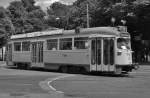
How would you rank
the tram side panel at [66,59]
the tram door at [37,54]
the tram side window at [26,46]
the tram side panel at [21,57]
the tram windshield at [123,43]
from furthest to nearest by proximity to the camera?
the tram side window at [26,46]
the tram side panel at [21,57]
the tram door at [37,54]
the tram side panel at [66,59]
the tram windshield at [123,43]

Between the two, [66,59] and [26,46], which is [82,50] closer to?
[66,59]

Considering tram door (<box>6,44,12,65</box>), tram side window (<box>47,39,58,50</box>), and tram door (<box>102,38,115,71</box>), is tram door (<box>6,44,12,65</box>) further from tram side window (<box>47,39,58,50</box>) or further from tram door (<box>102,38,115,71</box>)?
tram door (<box>102,38,115,71</box>)

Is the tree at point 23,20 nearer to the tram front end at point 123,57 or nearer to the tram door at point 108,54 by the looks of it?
the tram door at point 108,54

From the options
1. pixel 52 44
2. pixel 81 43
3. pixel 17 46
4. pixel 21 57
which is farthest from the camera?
pixel 17 46

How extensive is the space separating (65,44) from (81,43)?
6.08 feet

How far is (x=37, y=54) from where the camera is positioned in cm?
3184

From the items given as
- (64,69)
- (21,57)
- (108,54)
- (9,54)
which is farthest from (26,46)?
(108,54)

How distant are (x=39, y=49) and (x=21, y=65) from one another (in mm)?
4323

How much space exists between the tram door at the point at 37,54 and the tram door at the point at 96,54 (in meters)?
6.25

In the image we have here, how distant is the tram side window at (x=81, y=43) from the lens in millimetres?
26672

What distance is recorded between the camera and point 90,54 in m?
26.1

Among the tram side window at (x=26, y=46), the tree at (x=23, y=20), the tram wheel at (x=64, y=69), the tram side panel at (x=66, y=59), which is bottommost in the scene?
the tram wheel at (x=64, y=69)

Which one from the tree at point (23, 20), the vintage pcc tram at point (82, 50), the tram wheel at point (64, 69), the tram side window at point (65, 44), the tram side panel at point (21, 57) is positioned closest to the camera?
the vintage pcc tram at point (82, 50)

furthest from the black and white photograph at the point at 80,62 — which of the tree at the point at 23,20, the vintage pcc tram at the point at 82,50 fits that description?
the tree at the point at 23,20
